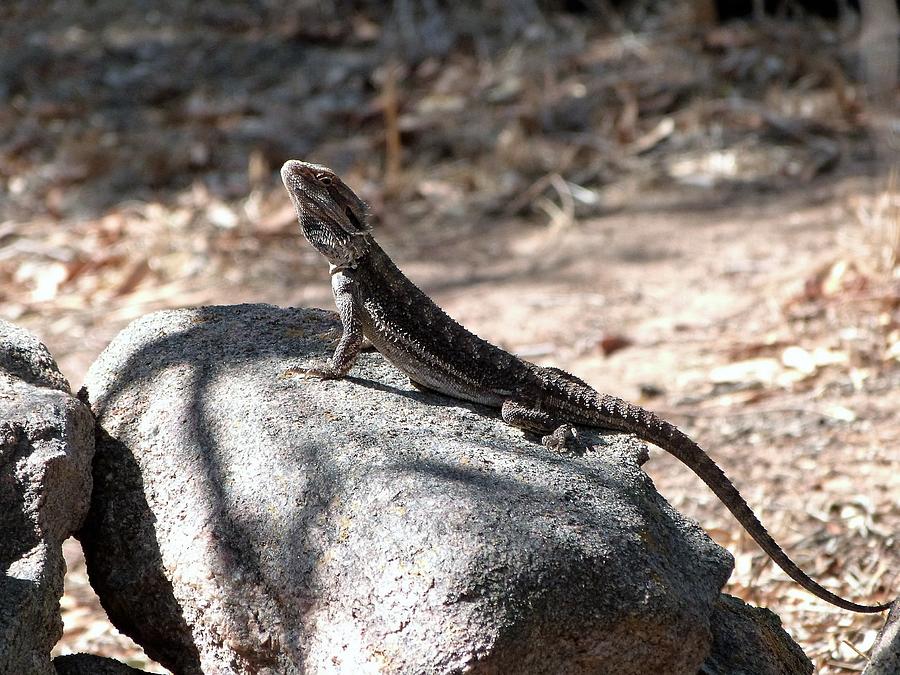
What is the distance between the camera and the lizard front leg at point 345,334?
3.80 metres

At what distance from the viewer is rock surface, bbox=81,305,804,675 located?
9.14ft

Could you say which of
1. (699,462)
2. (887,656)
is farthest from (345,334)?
(887,656)

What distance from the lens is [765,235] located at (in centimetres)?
870

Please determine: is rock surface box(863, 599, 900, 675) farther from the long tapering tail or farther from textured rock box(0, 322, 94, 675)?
textured rock box(0, 322, 94, 675)

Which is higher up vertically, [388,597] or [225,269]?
[388,597]

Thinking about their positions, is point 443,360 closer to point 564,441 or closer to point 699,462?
point 564,441

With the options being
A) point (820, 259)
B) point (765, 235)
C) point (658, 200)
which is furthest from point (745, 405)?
point (658, 200)

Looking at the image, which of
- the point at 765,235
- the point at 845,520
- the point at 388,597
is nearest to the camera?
the point at 388,597

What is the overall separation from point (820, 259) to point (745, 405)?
7.41 feet

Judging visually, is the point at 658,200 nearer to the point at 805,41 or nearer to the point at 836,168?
the point at 836,168

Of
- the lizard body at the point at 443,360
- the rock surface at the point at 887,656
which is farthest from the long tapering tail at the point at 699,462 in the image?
the rock surface at the point at 887,656

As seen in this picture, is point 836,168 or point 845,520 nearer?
point 845,520

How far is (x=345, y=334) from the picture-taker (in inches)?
157

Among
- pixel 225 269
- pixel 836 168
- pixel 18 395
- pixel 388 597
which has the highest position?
pixel 18 395
